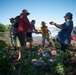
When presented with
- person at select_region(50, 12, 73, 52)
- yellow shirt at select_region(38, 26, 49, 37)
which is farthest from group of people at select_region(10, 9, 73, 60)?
yellow shirt at select_region(38, 26, 49, 37)

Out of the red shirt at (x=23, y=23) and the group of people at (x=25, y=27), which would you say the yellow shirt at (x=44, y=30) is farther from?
the red shirt at (x=23, y=23)

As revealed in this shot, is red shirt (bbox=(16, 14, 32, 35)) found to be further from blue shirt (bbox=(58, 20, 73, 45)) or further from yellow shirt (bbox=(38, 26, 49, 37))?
yellow shirt (bbox=(38, 26, 49, 37))

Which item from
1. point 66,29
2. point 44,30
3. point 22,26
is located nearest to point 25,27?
point 22,26

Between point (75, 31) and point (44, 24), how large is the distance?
624 cm

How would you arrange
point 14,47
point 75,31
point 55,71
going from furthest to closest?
point 75,31 → point 14,47 → point 55,71

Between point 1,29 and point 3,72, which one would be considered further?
point 1,29

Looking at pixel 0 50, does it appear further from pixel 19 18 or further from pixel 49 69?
pixel 19 18

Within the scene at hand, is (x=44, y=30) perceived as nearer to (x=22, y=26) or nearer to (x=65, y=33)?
(x=65, y=33)

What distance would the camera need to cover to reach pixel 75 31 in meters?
18.9

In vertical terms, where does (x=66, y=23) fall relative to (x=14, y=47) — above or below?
above

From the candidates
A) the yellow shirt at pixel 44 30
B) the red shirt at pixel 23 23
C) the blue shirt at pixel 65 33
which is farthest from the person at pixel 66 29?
the yellow shirt at pixel 44 30

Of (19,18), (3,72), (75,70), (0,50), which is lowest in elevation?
(75,70)

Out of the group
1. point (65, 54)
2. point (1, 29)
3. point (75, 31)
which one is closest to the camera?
point (65, 54)

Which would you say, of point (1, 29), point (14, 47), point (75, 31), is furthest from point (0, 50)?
point (1, 29)
